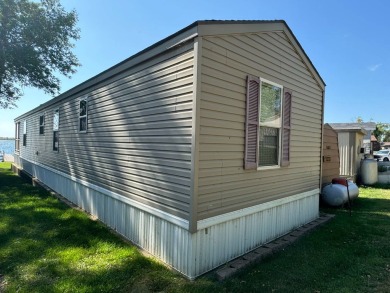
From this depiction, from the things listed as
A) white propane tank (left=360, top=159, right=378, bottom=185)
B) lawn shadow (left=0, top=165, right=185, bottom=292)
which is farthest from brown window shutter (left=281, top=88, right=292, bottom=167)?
white propane tank (left=360, top=159, right=378, bottom=185)

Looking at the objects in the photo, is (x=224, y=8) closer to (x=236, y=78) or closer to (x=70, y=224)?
(x=236, y=78)

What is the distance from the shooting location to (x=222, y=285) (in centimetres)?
316

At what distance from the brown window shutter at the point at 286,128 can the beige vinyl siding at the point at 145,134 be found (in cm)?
233

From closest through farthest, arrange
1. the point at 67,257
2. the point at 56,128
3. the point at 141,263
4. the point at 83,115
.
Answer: the point at 141,263 < the point at 67,257 < the point at 83,115 < the point at 56,128

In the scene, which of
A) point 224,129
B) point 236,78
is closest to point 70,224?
point 224,129

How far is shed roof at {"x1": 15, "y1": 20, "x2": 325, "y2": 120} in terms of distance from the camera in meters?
3.27

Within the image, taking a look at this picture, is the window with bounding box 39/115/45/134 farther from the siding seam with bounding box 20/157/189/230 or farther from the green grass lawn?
the green grass lawn

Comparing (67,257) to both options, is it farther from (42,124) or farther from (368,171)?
(368,171)

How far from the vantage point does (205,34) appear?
10.7ft

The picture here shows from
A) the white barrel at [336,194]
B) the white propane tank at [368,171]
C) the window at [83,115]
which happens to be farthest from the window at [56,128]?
the white propane tank at [368,171]

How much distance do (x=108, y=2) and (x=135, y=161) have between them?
5.72 meters

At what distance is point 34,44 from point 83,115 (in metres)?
8.03

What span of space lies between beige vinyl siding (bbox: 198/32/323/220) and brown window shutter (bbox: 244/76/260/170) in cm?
9

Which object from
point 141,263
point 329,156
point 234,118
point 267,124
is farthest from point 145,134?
point 329,156
